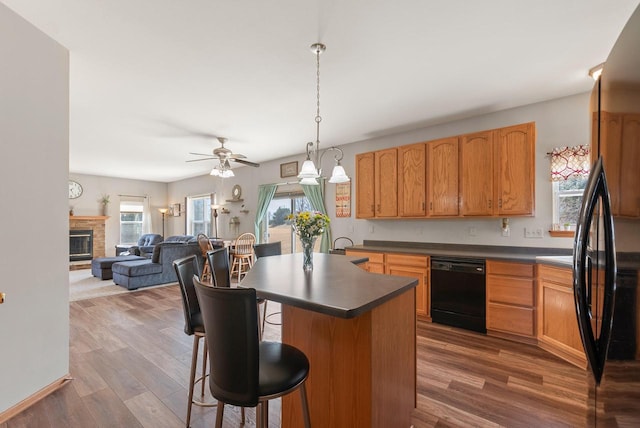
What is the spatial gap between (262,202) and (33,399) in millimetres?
4829

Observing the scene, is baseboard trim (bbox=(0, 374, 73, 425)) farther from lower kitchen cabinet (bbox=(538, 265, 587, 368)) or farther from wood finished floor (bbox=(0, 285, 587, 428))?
lower kitchen cabinet (bbox=(538, 265, 587, 368))

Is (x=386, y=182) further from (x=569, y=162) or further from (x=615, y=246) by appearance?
(x=615, y=246)

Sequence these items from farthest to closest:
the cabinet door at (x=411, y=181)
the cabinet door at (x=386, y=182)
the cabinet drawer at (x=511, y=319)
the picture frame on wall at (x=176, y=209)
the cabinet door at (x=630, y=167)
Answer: the picture frame on wall at (x=176, y=209), the cabinet door at (x=386, y=182), the cabinet door at (x=411, y=181), the cabinet drawer at (x=511, y=319), the cabinet door at (x=630, y=167)

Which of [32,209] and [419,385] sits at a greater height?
[32,209]

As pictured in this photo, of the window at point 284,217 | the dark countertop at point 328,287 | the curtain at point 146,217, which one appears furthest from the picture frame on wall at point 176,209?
the dark countertop at point 328,287

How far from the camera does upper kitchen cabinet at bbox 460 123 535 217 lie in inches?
126

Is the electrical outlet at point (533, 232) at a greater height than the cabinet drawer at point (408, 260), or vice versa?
the electrical outlet at point (533, 232)

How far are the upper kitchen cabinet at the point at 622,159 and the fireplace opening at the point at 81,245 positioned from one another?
10.3 metres

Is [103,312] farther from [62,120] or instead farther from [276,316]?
[62,120]

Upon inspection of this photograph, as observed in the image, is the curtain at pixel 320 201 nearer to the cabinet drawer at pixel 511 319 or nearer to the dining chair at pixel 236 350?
the cabinet drawer at pixel 511 319

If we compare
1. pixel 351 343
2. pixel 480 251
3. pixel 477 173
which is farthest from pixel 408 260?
pixel 351 343

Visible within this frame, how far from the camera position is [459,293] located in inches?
134

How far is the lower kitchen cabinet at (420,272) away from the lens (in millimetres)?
3633

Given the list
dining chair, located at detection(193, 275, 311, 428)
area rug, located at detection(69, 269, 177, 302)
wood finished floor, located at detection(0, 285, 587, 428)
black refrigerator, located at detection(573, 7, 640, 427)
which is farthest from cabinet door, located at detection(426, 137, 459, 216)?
area rug, located at detection(69, 269, 177, 302)
